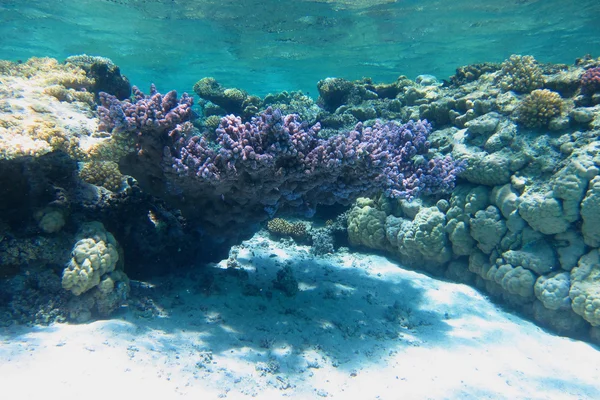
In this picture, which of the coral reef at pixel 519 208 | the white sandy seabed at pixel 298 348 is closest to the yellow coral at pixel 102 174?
the white sandy seabed at pixel 298 348

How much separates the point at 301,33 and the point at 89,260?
25.1 meters

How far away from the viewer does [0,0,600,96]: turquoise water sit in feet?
66.8

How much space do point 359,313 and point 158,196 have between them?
13.9ft

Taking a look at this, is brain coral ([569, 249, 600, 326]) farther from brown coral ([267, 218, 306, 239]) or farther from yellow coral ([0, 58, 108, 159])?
yellow coral ([0, 58, 108, 159])

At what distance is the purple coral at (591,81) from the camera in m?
6.18

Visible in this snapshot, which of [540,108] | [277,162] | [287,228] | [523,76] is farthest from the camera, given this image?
[287,228]

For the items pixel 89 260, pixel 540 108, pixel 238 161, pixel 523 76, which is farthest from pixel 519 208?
pixel 89 260

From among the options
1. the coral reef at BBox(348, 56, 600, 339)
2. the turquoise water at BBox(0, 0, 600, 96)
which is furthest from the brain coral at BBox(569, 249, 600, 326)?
the turquoise water at BBox(0, 0, 600, 96)

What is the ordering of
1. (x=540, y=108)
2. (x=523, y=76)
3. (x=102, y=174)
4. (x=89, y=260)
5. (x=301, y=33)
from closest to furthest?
(x=89, y=260), (x=102, y=174), (x=540, y=108), (x=523, y=76), (x=301, y=33)

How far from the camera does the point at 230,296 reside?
18.6ft

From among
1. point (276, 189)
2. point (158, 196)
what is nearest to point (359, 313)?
point (276, 189)

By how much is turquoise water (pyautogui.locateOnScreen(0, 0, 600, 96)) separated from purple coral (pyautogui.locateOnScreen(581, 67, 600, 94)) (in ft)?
52.5

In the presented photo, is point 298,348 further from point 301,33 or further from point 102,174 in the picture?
point 301,33

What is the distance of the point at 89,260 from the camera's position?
4230 mm
